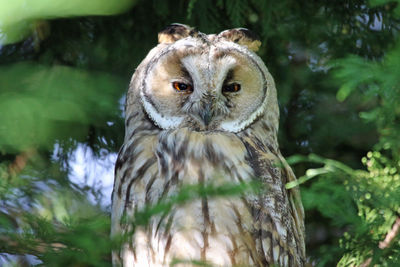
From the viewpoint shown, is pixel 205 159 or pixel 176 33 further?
pixel 176 33

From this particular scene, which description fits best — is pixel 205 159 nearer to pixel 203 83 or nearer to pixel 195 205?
pixel 195 205

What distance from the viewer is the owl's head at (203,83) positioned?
257cm

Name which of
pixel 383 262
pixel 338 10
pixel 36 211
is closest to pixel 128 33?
pixel 338 10

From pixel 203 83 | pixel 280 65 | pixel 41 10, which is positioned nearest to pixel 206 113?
pixel 203 83

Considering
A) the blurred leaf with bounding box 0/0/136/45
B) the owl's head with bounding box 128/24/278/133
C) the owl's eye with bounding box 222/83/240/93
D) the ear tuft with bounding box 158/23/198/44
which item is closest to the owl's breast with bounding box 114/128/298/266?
the owl's head with bounding box 128/24/278/133

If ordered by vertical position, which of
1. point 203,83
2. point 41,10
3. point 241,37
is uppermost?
point 241,37

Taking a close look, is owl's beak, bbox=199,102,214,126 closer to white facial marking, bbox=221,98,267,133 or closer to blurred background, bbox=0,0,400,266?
white facial marking, bbox=221,98,267,133

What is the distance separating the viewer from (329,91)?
3471 mm

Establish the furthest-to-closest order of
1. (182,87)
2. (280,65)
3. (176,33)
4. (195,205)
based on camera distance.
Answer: (280,65)
(176,33)
(182,87)
(195,205)

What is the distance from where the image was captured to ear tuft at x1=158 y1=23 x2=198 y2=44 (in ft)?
9.07

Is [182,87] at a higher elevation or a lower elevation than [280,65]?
lower

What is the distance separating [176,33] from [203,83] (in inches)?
15.5

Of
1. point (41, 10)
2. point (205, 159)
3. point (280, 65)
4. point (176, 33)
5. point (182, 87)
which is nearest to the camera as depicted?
point (41, 10)

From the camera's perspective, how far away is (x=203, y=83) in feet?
8.43
